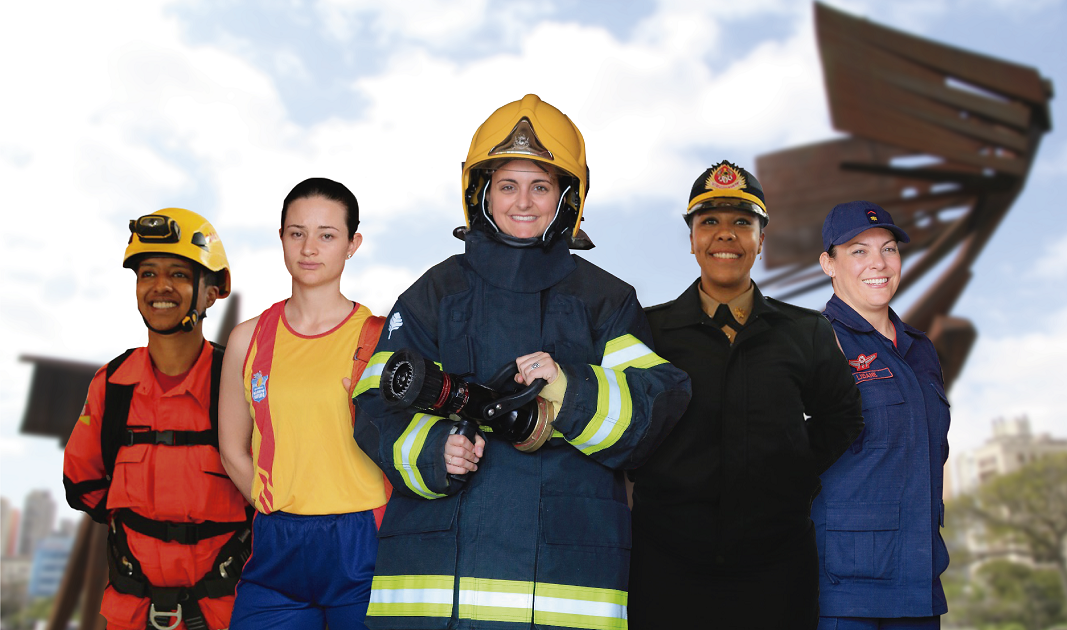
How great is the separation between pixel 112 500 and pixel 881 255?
3.07m

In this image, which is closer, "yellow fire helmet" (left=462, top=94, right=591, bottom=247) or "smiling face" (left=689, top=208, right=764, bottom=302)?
"yellow fire helmet" (left=462, top=94, right=591, bottom=247)

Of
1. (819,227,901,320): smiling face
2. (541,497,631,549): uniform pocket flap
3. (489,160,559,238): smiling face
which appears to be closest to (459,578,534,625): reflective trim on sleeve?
(541,497,631,549): uniform pocket flap

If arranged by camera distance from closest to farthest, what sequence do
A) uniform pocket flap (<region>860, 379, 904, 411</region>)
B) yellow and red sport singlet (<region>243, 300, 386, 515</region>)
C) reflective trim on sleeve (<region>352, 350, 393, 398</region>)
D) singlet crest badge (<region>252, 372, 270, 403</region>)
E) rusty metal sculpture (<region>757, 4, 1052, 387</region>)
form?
reflective trim on sleeve (<region>352, 350, 393, 398</region>) → yellow and red sport singlet (<region>243, 300, 386, 515</region>) → singlet crest badge (<region>252, 372, 270, 403</region>) → uniform pocket flap (<region>860, 379, 904, 411</region>) → rusty metal sculpture (<region>757, 4, 1052, 387</region>)

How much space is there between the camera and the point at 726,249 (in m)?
2.87

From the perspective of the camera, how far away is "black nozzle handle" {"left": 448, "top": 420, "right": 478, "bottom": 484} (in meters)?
2.16

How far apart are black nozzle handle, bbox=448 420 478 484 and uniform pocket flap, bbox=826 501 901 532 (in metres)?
1.41

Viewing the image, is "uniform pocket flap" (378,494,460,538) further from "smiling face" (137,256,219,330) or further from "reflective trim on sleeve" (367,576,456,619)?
"smiling face" (137,256,219,330)

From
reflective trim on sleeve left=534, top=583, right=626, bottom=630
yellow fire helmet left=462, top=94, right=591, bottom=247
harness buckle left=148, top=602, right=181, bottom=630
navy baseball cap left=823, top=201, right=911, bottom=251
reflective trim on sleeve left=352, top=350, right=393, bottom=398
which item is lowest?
→ harness buckle left=148, top=602, right=181, bottom=630

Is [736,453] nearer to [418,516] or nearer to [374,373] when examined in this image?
[418,516]

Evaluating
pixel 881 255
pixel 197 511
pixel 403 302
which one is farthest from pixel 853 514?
pixel 197 511

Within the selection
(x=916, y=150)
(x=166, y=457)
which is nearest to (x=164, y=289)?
(x=166, y=457)

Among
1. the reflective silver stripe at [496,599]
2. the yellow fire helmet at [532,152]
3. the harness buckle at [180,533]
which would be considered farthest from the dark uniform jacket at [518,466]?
the harness buckle at [180,533]

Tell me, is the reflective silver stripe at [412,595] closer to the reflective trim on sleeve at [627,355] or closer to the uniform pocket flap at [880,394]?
the reflective trim on sleeve at [627,355]

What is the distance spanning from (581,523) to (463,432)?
15.5 inches
